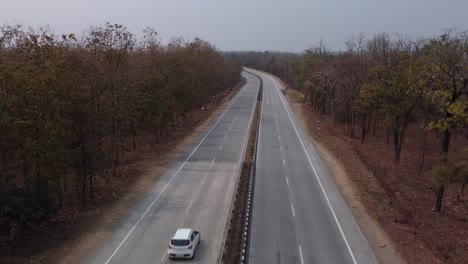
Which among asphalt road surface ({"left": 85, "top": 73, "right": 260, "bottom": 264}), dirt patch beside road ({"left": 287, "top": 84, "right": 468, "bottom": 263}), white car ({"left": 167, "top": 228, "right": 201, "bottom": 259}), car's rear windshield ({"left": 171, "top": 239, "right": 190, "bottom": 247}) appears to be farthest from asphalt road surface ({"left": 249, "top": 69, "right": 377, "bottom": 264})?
car's rear windshield ({"left": 171, "top": 239, "right": 190, "bottom": 247})

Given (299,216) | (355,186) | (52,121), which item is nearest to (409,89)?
(355,186)

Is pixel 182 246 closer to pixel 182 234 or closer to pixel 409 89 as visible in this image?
pixel 182 234

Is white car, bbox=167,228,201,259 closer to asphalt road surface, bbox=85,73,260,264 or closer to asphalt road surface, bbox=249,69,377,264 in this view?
asphalt road surface, bbox=85,73,260,264

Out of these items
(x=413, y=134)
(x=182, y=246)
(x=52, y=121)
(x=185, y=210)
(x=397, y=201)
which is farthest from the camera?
(x=413, y=134)

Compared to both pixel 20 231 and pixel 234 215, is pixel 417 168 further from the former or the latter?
pixel 20 231

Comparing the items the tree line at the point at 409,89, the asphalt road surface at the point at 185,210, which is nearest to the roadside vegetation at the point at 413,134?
the tree line at the point at 409,89
